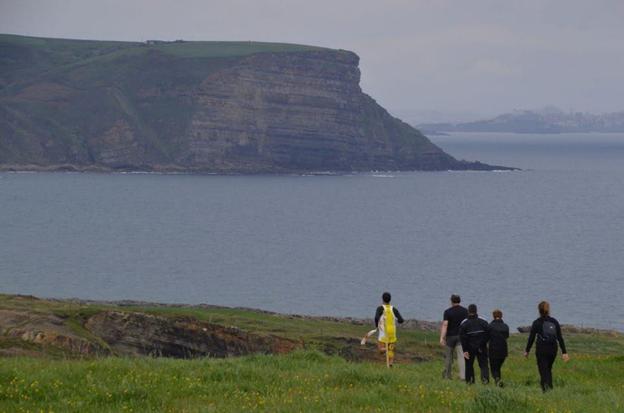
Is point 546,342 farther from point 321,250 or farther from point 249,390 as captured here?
point 321,250

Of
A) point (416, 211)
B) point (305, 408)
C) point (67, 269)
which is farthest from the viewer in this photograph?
point (416, 211)

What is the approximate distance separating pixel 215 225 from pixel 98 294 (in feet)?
203

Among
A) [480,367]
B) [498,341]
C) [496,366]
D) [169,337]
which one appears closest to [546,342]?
[498,341]

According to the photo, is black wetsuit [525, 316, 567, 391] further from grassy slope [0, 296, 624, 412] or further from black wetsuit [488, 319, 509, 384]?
black wetsuit [488, 319, 509, 384]

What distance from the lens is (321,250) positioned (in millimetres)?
119562

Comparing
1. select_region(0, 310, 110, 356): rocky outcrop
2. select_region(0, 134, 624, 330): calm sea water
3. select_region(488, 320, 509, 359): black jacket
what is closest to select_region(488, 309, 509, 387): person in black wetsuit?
select_region(488, 320, 509, 359): black jacket

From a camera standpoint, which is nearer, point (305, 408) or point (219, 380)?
point (305, 408)

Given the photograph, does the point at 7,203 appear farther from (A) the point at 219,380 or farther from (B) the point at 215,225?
(A) the point at 219,380

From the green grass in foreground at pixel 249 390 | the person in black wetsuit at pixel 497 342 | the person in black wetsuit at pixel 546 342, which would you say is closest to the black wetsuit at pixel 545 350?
the person in black wetsuit at pixel 546 342

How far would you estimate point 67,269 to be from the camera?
331 feet

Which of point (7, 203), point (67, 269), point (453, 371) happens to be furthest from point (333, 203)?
point (453, 371)

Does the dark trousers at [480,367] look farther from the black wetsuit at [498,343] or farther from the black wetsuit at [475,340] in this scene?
the black wetsuit at [498,343]

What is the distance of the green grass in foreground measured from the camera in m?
15.4

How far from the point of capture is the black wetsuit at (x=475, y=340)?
2136 cm
